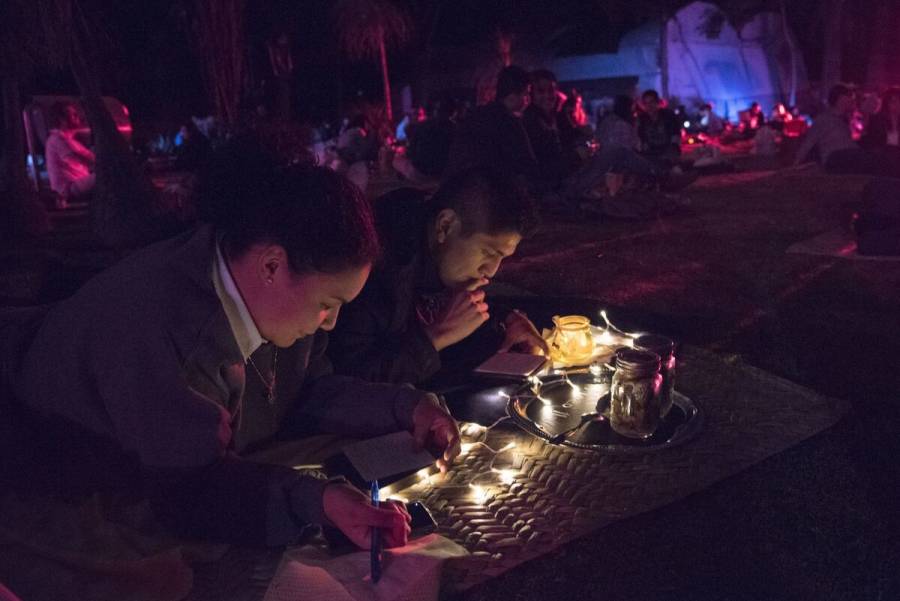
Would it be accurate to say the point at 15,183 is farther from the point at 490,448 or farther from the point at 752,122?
the point at 752,122

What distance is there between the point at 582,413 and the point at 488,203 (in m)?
0.85

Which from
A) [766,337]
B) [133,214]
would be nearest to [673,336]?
[766,337]

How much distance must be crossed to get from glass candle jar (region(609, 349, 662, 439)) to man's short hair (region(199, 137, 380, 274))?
844 millimetres

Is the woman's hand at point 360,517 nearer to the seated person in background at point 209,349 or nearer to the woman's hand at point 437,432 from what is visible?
the seated person in background at point 209,349

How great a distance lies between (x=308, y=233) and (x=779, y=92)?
30002mm

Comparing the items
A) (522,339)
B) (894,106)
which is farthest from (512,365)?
(894,106)

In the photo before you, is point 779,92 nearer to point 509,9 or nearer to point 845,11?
point 845,11

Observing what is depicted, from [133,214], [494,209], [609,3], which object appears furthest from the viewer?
[609,3]

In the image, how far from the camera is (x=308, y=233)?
5.54ft

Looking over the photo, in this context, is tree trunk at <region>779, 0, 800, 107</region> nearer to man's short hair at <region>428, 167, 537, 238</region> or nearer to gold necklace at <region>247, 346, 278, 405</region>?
man's short hair at <region>428, 167, 537, 238</region>

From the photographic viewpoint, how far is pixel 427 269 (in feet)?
9.90

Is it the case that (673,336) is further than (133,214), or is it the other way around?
(133,214)

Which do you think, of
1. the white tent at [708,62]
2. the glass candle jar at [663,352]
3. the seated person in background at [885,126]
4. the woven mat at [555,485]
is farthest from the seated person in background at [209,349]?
the white tent at [708,62]

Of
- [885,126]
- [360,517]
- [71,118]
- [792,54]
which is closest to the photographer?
[360,517]
